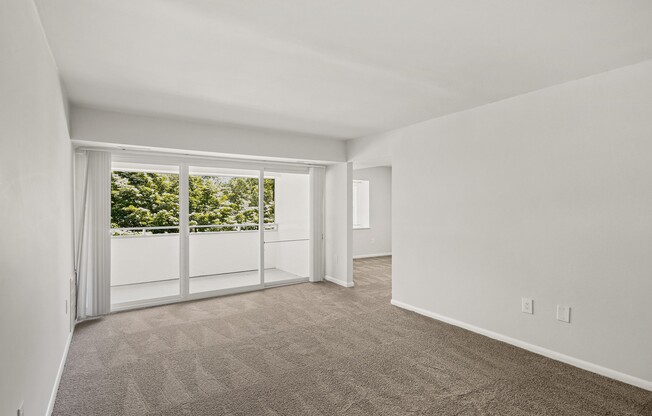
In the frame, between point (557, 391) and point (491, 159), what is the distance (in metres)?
2.15

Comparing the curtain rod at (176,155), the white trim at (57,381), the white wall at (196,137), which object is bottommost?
the white trim at (57,381)

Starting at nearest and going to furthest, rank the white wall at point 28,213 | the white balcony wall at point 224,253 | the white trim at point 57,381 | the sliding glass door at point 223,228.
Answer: the white wall at point 28,213 < the white trim at point 57,381 < the sliding glass door at point 223,228 < the white balcony wall at point 224,253

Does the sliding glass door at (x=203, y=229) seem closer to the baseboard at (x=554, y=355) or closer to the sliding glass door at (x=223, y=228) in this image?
the sliding glass door at (x=223, y=228)

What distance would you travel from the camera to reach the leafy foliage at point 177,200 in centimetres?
477

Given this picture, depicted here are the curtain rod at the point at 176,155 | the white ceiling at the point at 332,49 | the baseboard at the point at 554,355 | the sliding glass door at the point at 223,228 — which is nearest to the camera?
the white ceiling at the point at 332,49

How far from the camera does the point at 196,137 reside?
464 centimetres

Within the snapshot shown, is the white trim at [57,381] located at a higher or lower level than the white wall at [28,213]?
lower

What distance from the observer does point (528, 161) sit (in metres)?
3.42

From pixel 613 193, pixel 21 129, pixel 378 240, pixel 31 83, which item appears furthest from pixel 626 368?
pixel 378 240

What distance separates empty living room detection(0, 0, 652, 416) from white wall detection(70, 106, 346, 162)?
0.09ft

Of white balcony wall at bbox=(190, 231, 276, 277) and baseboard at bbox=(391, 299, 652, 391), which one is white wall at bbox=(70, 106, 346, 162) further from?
baseboard at bbox=(391, 299, 652, 391)

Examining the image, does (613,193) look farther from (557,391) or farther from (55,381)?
(55,381)

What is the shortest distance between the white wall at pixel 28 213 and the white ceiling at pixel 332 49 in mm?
394

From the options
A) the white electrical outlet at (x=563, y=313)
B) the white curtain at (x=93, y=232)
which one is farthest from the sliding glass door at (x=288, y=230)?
the white electrical outlet at (x=563, y=313)
